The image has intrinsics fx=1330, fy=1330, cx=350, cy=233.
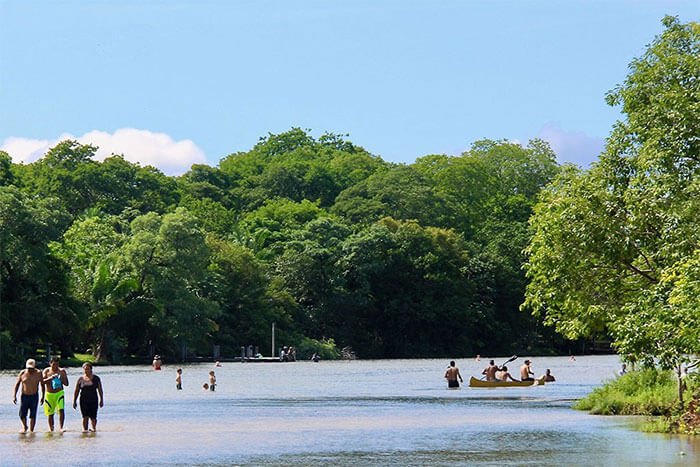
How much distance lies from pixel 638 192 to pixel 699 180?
17.7 feet

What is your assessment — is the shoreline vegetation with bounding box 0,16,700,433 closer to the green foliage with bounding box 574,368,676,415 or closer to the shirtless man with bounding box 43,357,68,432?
the green foliage with bounding box 574,368,676,415

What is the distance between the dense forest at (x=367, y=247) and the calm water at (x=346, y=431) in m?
3.00

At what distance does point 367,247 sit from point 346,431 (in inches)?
3599

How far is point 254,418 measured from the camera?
39312 millimetres

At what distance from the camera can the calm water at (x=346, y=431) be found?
2594cm

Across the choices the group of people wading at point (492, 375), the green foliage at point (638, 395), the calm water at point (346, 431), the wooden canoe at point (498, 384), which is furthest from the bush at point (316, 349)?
the green foliage at point (638, 395)

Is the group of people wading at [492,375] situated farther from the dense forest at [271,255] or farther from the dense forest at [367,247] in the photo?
the dense forest at [271,255]

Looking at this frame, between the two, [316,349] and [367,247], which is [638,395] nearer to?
[316,349]

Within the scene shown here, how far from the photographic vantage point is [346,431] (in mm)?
33375

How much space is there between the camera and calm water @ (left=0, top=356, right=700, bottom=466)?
1021 inches

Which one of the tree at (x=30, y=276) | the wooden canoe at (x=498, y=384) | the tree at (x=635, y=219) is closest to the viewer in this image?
the tree at (x=635, y=219)

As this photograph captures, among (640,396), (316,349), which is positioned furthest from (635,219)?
(316,349)

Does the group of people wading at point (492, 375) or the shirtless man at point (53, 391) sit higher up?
the group of people wading at point (492, 375)

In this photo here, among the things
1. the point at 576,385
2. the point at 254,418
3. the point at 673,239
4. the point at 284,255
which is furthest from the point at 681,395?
the point at 284,255
